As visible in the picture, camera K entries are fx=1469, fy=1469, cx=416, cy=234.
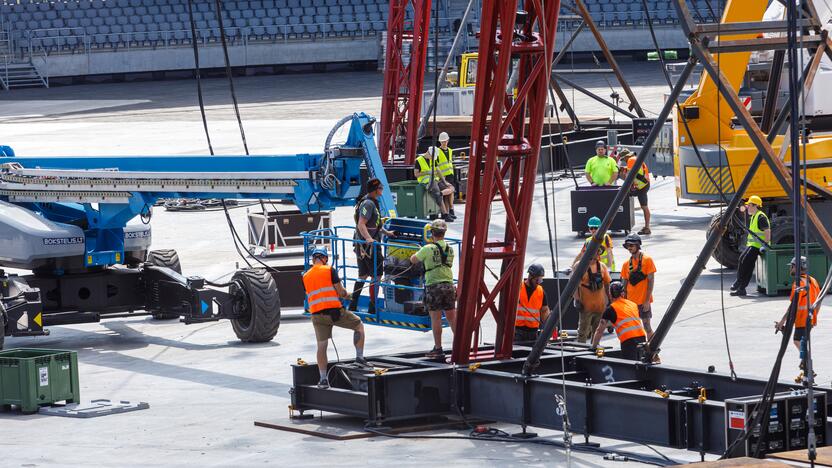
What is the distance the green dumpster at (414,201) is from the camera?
31719 millimetres

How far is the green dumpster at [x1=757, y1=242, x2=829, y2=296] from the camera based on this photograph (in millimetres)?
21719

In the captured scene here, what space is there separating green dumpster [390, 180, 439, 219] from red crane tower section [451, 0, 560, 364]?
52.0ft

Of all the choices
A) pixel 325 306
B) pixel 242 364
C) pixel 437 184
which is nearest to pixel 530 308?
pixel 325 306

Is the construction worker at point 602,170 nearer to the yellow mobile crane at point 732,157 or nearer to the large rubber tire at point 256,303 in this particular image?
the yellow mobile crane at point 732,157

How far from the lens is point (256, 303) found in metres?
19.5

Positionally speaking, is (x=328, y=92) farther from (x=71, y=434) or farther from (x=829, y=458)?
(x=829, y=458)

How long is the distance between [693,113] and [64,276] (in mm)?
10904

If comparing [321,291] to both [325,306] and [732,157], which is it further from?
[732,157]

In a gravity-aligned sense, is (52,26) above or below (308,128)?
above

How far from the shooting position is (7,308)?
18.9 meters

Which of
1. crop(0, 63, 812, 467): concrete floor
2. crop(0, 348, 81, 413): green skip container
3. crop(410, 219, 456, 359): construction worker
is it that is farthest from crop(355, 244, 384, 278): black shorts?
crop(0, 348, 81, 413): green skip container

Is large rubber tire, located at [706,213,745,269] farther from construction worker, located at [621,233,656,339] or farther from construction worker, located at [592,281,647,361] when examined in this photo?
construction worker, located at [592,281,647,361]

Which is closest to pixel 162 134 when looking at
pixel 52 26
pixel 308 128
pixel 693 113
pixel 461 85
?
pixel 308 128

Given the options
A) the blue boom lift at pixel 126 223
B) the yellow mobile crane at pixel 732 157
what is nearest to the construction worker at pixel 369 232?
the blue boom lift at pixel 126 223
